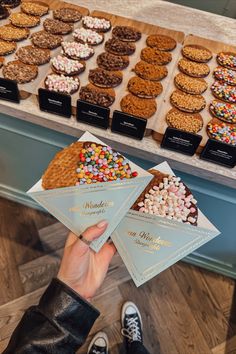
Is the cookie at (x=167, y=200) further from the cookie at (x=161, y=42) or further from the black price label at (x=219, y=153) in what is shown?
the cookie at (x=161, y=42)

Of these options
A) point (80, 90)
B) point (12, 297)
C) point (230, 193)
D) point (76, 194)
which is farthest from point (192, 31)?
point (12, 297)

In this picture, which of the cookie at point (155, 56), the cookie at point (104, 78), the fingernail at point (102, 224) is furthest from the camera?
the cookie at point (155, 56)

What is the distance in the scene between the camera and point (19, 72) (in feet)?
4.40

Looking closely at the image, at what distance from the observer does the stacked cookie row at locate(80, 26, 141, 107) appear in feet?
4.23

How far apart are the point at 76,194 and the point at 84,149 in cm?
18

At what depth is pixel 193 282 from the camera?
1.85 metres

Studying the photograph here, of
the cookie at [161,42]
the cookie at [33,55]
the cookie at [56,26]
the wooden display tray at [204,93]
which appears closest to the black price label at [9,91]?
the cookie at [33,55]

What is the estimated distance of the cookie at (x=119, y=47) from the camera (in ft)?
4.79

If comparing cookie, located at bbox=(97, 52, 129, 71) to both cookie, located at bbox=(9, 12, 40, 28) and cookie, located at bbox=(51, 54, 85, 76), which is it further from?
cookie, located at bbox=(9, 12, 40, 28)

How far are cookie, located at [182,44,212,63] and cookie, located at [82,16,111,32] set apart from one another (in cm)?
37

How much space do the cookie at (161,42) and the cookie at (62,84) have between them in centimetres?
42

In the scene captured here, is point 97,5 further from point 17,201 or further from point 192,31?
point 17,201

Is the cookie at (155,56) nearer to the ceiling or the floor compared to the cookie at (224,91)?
nearer to the ceiling

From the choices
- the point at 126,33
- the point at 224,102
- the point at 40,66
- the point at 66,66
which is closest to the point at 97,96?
the point at 66,66
